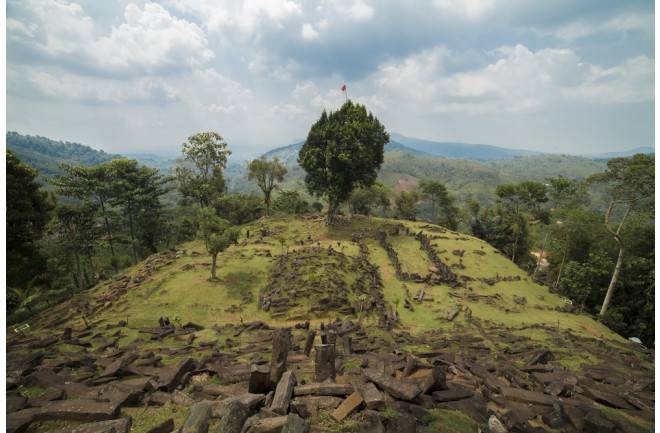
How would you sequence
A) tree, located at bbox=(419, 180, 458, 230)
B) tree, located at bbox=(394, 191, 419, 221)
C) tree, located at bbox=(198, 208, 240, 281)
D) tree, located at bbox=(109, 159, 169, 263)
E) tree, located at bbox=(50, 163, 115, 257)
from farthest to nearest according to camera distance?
tree, located at bbox=(394, 191, 419, 221)
tree, located at bbox=(419, 180, 458, 230)
tree, located at bbox=(109, 159, 169, 263)
tree, located at bbox=(50, 163, 115, 257)
tree, located at bbox=(198, 208, 240, 281)

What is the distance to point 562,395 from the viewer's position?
835 cm

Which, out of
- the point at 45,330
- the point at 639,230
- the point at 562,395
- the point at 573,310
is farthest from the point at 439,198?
the point at 45,330

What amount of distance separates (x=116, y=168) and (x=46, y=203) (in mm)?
13324

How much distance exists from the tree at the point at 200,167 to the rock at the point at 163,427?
38.6m

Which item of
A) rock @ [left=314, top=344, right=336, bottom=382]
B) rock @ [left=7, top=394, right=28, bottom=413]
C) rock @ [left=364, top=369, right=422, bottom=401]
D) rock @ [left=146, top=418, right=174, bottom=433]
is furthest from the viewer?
rock @ [left=314, top=344, right=336, bottom=382]

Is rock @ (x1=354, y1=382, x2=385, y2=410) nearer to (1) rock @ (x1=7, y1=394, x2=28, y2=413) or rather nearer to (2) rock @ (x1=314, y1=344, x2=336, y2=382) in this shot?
(2) rock @ (x1=314, y1=344, x2=336, y2=382)

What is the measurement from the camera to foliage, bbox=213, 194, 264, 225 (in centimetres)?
4564

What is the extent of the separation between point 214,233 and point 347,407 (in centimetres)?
1909

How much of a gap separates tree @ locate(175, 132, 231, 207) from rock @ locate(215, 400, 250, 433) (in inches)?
1544

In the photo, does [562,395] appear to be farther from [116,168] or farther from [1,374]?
[116,168]

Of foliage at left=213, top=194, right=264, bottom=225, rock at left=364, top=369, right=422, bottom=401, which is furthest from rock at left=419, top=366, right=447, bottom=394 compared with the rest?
foliage at left=213, top=194, right=264, bottom=225

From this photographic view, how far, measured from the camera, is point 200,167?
4241 cm

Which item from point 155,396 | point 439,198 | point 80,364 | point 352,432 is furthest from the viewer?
point 439,198

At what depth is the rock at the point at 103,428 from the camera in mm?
5090
